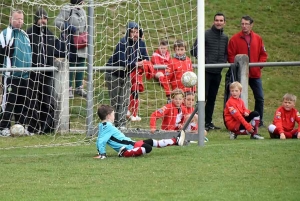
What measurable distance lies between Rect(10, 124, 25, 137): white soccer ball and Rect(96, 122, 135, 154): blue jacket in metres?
3.33

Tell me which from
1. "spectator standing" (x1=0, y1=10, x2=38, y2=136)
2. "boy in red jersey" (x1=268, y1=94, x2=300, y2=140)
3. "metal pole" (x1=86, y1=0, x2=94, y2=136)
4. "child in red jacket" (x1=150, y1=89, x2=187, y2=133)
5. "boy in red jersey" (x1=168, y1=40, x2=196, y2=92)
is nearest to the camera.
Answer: "child in red jacket" (x1=150, y1=89, x2=187, y2=133)

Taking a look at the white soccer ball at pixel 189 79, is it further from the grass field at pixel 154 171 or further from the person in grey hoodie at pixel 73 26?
the person in grey hoodie at pixel 73 26

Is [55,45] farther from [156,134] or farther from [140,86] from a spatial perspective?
[156,134]

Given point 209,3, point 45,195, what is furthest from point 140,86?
point 209,3

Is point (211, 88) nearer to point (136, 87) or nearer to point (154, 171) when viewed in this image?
point (136, 87)

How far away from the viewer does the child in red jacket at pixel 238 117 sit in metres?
13.9

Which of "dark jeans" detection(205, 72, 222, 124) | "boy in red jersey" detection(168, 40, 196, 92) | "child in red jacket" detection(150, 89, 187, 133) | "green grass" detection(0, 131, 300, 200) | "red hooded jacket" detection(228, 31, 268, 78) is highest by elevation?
"red hooded jacket" detection(228, 31, 268, 78)

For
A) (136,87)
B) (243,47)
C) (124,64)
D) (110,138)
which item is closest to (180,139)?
(110,138)

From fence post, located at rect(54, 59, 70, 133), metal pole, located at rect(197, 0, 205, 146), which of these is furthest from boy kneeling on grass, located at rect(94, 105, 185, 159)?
fence post, located at rect(54, 59, 70, 133)

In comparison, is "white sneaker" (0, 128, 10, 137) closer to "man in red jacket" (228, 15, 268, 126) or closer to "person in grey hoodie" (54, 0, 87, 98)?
"person in grey hoodie" (54, 0, 87, 98)

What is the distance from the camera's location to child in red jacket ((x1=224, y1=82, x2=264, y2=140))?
1389 cm

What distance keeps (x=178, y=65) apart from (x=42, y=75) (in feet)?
7.83

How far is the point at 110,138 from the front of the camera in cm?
1152

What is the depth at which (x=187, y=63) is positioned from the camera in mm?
14633
